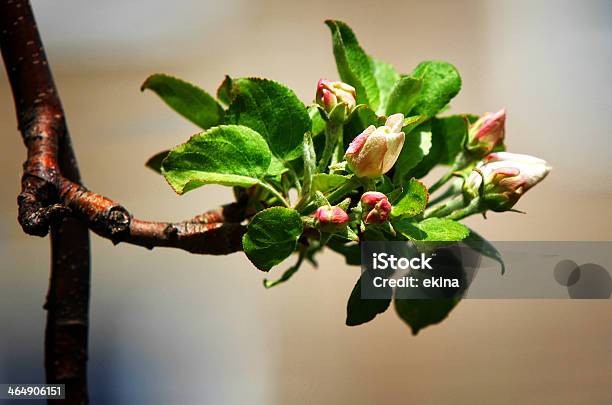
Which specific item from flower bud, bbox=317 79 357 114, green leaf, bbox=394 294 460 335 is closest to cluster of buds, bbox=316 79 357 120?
flower bud, bbox=317 79 357 114

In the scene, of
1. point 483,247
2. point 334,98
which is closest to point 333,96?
point 334,98

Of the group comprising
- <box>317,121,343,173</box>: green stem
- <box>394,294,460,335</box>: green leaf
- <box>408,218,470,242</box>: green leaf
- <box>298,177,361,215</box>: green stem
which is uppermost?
<box>317,121,343,173</box>: green stem

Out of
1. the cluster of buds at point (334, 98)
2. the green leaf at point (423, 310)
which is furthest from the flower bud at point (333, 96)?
the green leaf at point (423, 310)

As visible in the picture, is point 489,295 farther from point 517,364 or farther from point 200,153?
point 517,364

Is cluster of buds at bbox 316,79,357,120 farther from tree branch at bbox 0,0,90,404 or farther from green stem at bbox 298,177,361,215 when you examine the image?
tree branch at bbox 0,0,90,404

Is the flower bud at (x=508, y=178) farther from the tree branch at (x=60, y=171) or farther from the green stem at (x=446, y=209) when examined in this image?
the tree branch at (x=60, y=171)

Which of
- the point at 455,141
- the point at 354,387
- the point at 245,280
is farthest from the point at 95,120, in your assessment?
the point at 455,141

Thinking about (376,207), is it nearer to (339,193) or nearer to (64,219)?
(339,193)
